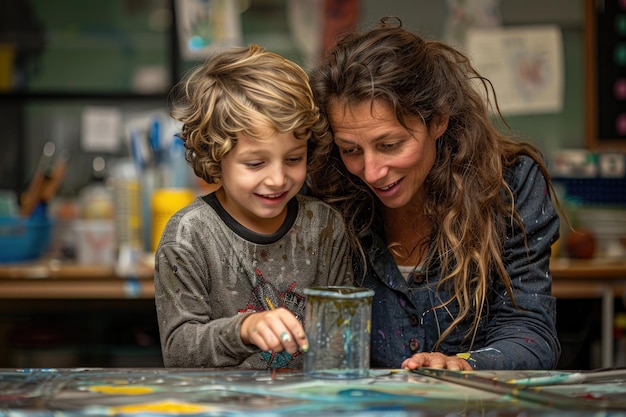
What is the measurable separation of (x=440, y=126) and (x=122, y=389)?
79 cm

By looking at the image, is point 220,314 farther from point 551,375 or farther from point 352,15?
point 352,15

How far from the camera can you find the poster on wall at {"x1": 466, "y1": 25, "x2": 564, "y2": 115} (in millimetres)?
3248

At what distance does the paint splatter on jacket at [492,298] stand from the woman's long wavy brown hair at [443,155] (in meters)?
0.02

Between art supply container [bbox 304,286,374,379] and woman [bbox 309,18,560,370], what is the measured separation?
371 mm

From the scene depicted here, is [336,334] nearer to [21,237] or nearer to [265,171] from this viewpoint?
[265,171]

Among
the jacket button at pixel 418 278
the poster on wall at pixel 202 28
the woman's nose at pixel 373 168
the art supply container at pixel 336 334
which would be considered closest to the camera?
the art supply container at pixel 336 334

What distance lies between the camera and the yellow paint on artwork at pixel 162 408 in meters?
0.86

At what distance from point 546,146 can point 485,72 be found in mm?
375

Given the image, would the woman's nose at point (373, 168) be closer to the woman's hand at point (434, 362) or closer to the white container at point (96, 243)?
the woman's hand at point (434, 362)

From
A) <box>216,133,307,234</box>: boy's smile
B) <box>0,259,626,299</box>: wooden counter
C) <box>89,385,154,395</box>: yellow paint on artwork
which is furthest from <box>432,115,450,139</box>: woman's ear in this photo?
<box>0,259,626,299</box>: wooden counter

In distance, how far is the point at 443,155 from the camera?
1554 millimetres

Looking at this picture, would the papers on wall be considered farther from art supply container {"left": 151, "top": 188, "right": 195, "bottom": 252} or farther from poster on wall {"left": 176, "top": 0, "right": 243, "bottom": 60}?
art supply container {"left": 151, "top": 188, "right": 195, "bottom": 252}

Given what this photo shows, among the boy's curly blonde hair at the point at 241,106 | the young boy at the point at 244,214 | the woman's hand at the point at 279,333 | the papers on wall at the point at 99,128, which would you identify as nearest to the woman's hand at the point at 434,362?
the woman's hand at the point at 279,333

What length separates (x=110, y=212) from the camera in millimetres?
3002
